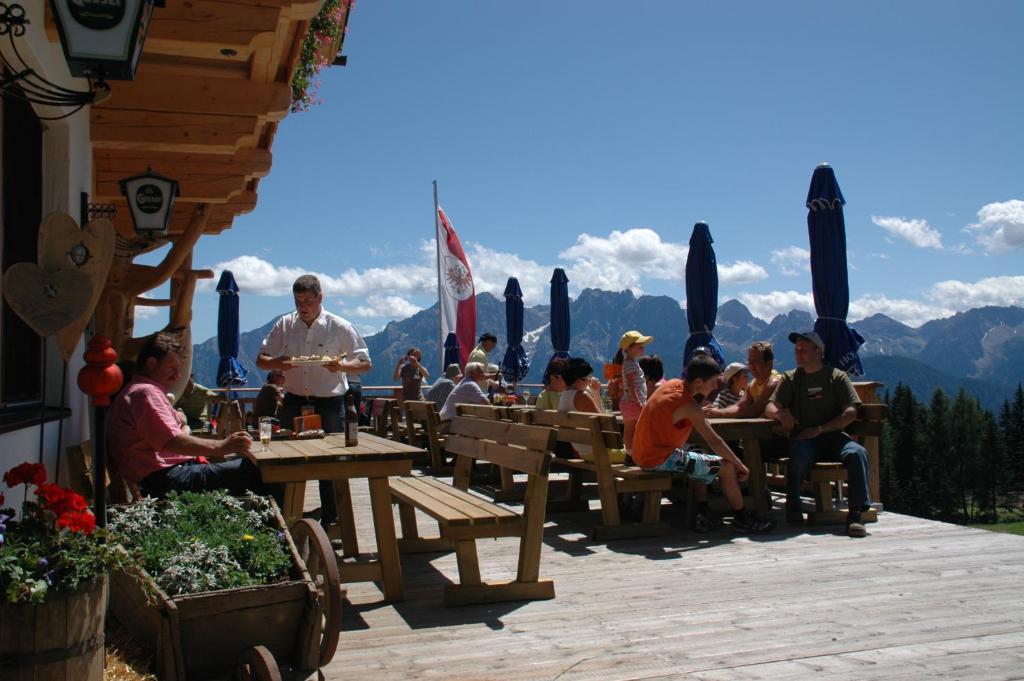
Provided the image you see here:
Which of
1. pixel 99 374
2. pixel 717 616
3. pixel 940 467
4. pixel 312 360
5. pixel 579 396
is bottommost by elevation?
pixel 940 467

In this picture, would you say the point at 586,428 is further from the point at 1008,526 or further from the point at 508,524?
the point at 1008,526

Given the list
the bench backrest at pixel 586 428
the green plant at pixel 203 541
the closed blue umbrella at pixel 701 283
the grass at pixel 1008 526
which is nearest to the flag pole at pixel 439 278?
the closed blue umbrella at pixel 701 283

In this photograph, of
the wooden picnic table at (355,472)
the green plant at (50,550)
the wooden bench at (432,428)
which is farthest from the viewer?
the wooden bench at (432,428)

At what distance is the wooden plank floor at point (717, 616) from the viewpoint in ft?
10.4

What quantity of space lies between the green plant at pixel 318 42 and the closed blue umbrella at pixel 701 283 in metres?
4.67

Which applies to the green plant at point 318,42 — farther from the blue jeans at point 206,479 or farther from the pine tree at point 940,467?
the pine tree at point 940,467

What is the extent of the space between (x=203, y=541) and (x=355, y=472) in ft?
3.34

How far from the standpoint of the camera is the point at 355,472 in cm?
393

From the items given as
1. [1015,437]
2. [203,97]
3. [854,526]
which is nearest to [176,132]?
[203,97]

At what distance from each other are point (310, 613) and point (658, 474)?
337 centimetres

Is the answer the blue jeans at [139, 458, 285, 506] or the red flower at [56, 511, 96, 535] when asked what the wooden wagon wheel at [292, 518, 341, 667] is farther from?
the blue jeans at [139, 458, 285, 506]

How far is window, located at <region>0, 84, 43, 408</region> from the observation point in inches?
146

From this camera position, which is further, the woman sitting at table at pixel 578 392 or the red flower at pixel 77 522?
the woman sitting at table at pixel 578 392

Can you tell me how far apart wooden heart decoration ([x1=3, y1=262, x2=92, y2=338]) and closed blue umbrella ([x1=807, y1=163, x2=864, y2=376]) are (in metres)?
6.30
